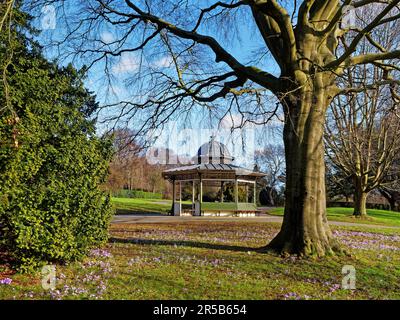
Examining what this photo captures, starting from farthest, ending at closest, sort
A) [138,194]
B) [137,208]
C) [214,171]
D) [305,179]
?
[138,194] < [137,208] < [214,171] < [305,179]

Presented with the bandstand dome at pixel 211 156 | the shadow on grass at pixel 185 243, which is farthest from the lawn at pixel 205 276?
the bandstand dome at pixel 211 156

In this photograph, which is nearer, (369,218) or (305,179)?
(305,179)

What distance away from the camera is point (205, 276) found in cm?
654

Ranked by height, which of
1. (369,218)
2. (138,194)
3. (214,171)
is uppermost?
(214,171)

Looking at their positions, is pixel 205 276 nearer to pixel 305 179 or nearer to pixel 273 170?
pixel 305 179

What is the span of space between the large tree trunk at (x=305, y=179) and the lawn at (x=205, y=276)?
52cm

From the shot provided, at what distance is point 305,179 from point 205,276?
361 centimetres

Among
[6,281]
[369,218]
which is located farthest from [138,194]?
[6,281]

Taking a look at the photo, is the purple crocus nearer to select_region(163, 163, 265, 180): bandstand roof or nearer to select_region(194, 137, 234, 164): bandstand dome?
select_region(163, 163, 265, 180): bandstand roof

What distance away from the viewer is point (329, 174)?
4219cm

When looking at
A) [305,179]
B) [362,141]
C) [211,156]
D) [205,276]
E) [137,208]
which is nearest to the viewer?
[205,276]

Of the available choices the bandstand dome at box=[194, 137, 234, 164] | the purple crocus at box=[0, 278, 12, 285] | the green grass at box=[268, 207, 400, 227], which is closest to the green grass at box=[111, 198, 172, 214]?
the bandstand dome at box=[194, 137, 234, 164]
